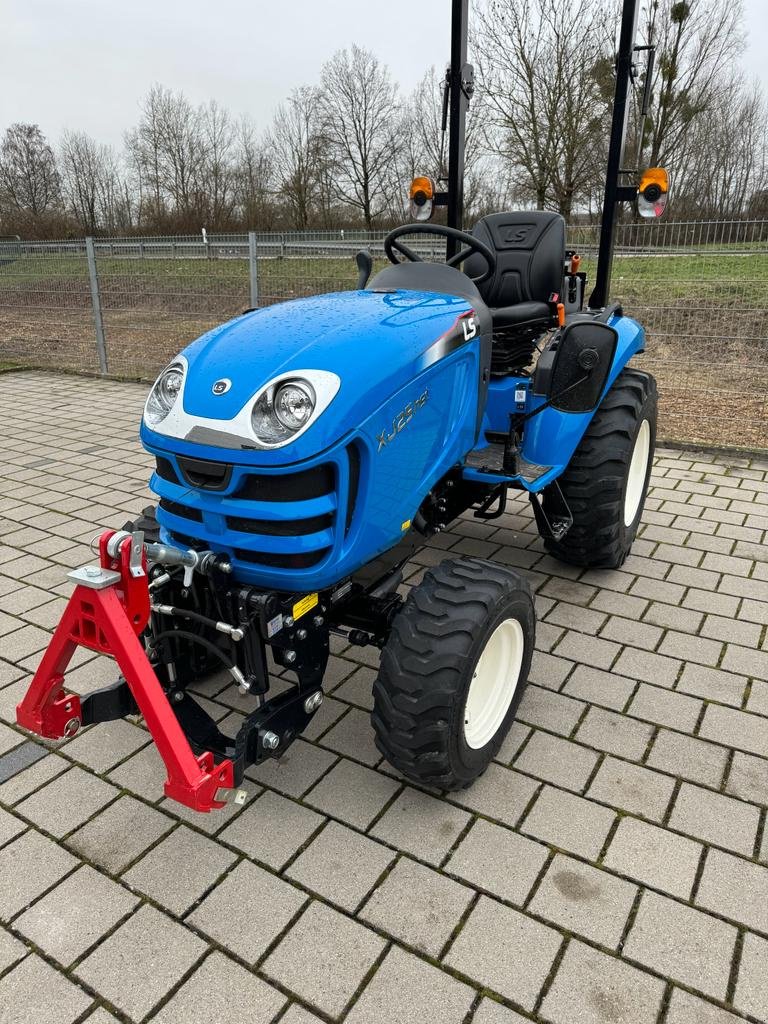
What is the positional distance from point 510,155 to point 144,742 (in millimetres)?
17766

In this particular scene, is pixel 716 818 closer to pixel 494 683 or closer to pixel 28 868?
pixel 494 683

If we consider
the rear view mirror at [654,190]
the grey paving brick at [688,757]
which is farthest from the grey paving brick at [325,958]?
the rear view mirror at [654,190]

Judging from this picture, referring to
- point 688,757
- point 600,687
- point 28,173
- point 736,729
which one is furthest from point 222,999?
point 28,173

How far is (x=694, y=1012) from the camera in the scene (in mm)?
1626

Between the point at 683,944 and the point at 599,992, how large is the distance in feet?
0.84

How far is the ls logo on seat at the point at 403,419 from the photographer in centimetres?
204

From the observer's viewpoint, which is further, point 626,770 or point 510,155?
point 510,155

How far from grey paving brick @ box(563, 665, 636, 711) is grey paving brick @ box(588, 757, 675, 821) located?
0.32m

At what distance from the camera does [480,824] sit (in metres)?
2.14

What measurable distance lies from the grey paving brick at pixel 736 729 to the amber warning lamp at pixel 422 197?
2.50m

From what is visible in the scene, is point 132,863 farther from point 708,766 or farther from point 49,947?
point 708,766

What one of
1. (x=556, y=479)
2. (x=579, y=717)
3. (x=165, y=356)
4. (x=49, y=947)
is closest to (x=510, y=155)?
(x=165, y=356)

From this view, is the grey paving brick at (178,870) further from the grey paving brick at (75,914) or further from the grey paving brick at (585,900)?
the grey paving brick at (585,900)

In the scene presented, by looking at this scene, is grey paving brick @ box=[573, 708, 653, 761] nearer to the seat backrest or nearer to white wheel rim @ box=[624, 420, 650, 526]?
white wheel rim @ box=[624, 420, 650, 526]
